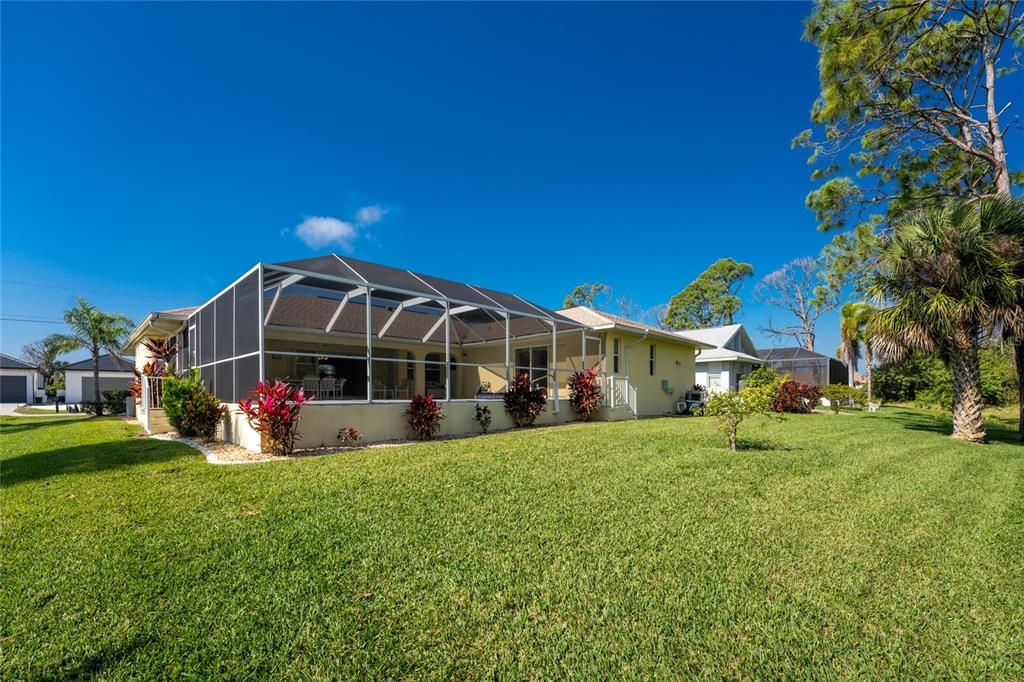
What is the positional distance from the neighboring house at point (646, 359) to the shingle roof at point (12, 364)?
51147 millimetres

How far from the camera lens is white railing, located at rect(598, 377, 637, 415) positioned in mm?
15125

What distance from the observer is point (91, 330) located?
21406 mm

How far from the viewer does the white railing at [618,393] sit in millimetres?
15125

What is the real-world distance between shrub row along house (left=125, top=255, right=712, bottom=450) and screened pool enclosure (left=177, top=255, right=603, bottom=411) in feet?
0.14

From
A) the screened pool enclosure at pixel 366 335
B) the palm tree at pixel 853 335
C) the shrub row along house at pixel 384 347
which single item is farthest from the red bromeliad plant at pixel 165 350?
the palm tree at pixel 853 335

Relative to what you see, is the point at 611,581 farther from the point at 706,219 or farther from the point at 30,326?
the point at 30,326

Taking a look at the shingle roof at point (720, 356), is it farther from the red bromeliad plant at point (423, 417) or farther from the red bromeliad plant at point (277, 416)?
the red bromeliad plant at point (277, 416)

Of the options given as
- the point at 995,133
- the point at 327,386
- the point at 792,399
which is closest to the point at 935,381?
the point at 792,399

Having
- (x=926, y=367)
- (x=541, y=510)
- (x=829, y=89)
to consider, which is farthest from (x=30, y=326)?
(x=926, y=367)

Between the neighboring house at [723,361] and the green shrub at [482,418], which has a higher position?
the neighboring house at [723,361]

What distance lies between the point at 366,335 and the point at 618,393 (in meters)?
8.49

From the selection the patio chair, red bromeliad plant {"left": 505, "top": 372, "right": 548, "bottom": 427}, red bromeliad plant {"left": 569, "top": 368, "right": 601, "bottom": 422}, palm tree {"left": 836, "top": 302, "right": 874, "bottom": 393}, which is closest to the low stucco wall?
red bromeliad plant {"left": 505, "top": 372, "right": 548, "bottom": 427}

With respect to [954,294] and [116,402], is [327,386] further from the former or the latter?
[954,294]

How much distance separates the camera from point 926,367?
22.7 m
